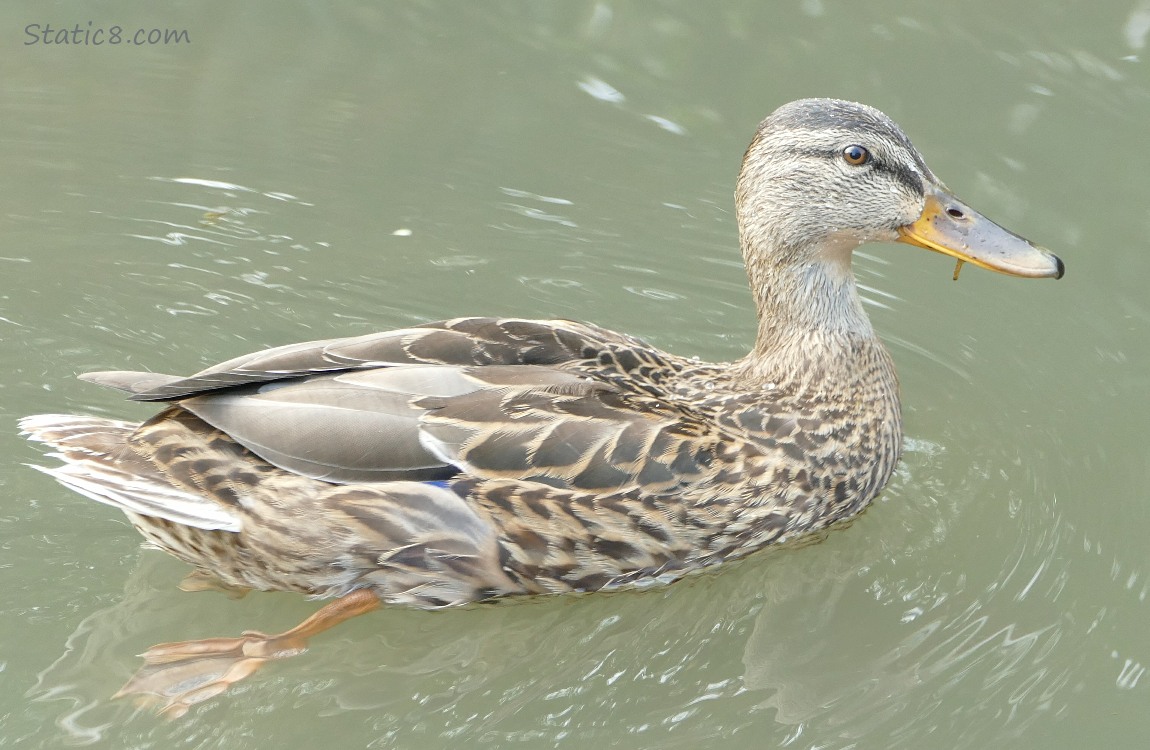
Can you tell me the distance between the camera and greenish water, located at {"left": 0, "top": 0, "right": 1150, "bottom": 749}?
4773mm

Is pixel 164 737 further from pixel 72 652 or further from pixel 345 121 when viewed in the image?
pixel 345 121

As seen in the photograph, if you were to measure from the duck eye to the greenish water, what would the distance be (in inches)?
51.6

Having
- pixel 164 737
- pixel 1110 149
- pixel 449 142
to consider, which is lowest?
pixel 164 737

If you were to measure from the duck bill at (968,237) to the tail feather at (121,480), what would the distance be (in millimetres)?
2711

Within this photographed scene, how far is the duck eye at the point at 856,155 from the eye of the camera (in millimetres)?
5328

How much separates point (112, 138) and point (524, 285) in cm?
231

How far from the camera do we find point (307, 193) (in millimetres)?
7137

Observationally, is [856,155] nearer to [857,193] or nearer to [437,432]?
[857,193]

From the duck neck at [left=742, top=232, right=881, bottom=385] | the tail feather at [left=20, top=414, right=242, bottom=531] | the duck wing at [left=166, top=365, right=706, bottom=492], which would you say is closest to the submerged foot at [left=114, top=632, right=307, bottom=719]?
the tail feather at [left=20, top=414, right=242, bottom=531]

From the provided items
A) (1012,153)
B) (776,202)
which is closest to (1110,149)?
(1012,153)

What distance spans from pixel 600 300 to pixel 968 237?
1916 mm

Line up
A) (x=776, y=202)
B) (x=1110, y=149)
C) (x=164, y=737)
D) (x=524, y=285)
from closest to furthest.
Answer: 1. (x=164, y=737)
2. (x=776, y=202)
3. (x=524, y=285)
4. (x=1110, y=149)

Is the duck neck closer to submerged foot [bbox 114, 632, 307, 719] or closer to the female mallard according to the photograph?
the female mallard

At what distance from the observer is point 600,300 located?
673 cm
